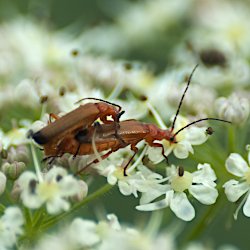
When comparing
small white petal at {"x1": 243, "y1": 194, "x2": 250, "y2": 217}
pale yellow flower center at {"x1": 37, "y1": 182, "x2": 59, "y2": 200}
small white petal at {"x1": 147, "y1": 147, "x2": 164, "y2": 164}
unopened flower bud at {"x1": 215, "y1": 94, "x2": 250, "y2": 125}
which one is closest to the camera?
pale yellow flower center at {"x1": 37, "y1": 182, "x2": 59, "y2": 200}

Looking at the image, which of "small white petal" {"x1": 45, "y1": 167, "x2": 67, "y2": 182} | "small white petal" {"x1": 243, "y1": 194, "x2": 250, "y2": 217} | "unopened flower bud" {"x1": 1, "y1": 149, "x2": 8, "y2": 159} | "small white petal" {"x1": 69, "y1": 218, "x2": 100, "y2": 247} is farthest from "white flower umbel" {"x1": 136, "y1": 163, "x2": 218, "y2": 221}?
"unopened flower bud" {"x1": 1, "y1": 149, "x2": 8, "y2": 159}

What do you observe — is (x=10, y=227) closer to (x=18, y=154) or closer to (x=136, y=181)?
(x=18, y=154)

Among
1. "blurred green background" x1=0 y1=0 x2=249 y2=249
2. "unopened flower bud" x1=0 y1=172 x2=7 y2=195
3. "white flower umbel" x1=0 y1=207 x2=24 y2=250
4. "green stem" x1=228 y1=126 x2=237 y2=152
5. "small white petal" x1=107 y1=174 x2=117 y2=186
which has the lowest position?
"blurred green background" x1=0 y1=0 x2=249 y2=249

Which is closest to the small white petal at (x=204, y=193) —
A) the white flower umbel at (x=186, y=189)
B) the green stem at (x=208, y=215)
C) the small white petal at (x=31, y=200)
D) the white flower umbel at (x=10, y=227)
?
the white flower umbel at (x=186, y=189)

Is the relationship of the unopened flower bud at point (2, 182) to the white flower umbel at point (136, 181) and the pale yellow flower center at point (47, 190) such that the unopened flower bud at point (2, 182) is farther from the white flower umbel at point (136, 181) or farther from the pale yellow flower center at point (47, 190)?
the white flower umbel at point (136, 181)

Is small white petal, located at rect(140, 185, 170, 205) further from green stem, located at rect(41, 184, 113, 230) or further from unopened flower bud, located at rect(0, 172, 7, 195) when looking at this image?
unopened flower bud, located at rect(0, 172, 7, 195)

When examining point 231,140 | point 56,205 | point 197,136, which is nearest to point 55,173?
point 56,205
